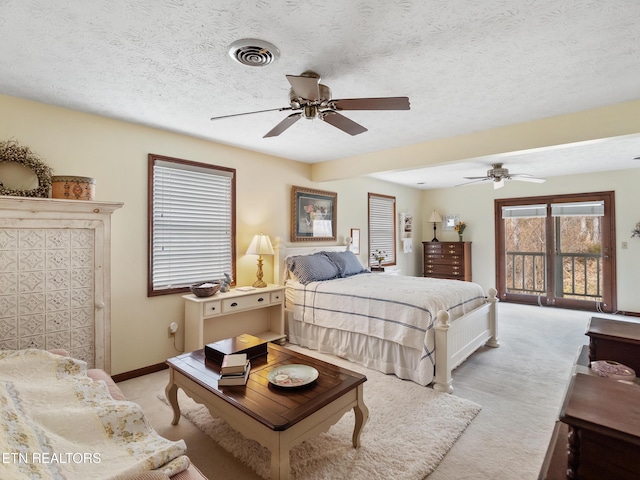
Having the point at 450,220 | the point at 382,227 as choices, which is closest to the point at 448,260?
the point at 450,220

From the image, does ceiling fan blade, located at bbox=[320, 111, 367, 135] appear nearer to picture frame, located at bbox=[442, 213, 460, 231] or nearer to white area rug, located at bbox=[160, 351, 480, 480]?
white area rug, located at bbox=[160, 351, 480, 480]

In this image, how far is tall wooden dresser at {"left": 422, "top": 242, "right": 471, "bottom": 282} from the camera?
6496 mm

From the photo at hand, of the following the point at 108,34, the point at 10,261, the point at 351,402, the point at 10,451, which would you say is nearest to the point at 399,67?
the point at 108,34

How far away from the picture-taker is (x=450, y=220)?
705 centimetres

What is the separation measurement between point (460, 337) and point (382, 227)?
338 cm

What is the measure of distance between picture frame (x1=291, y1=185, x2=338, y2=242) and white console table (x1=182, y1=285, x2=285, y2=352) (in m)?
1.05

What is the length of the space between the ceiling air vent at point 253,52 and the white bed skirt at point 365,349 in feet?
8.20

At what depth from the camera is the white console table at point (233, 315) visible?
322cm

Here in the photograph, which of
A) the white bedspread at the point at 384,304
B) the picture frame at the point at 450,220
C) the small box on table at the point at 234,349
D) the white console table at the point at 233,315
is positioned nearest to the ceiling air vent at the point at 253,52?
the small box on table at the point at 234,349

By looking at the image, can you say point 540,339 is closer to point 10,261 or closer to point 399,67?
point 399,67

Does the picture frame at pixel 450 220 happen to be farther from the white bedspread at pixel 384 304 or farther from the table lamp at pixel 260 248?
the table lamp at pixel 260 248

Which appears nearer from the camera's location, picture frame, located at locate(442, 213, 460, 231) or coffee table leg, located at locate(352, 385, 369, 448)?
coffee table leg, located at locate(352, 385, 369, 448)

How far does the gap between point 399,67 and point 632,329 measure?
2257mm

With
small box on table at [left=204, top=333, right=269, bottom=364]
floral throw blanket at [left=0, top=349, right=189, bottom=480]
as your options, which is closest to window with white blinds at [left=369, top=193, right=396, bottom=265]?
small box on table at [left=204, top=333, right=269, bottom=364]
